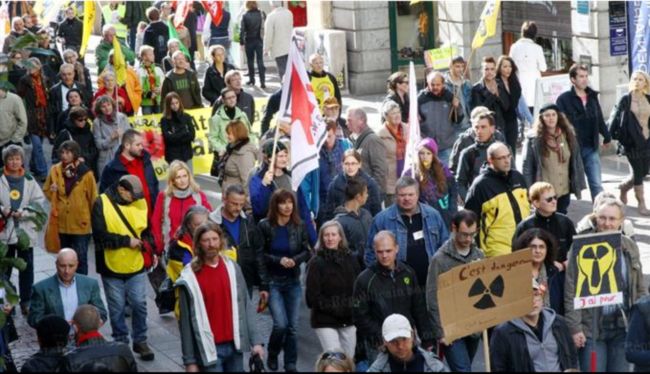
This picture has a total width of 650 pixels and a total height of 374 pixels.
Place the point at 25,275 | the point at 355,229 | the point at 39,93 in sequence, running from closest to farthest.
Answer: the point at 355,229
the point at 25,275
the point at 39,93

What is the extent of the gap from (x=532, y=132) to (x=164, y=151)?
5.18m

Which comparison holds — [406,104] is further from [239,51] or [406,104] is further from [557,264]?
[239,51]

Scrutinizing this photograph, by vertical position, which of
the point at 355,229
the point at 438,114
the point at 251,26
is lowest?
the point at 355,229

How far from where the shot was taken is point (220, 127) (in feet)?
61.6

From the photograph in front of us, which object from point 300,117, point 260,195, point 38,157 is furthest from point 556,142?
point 38,157

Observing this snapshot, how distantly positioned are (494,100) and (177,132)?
3.61m

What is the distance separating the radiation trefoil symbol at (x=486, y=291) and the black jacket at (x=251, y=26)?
18958 millimetres

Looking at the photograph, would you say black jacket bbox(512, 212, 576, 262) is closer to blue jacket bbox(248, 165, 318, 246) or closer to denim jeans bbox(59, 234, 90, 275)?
blue jacket bbox(248, 165, 318, 246)

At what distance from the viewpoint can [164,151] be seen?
19.6 metres

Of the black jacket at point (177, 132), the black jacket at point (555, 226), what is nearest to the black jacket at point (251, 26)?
the black jacket at point (177, 132)

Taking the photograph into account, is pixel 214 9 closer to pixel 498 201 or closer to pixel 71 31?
pixel 71 31

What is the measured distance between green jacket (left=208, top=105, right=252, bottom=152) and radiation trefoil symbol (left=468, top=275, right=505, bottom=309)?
7673 mm

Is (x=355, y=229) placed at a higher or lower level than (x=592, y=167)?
higher

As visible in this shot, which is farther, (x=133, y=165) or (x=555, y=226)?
(x=133, y=165)
